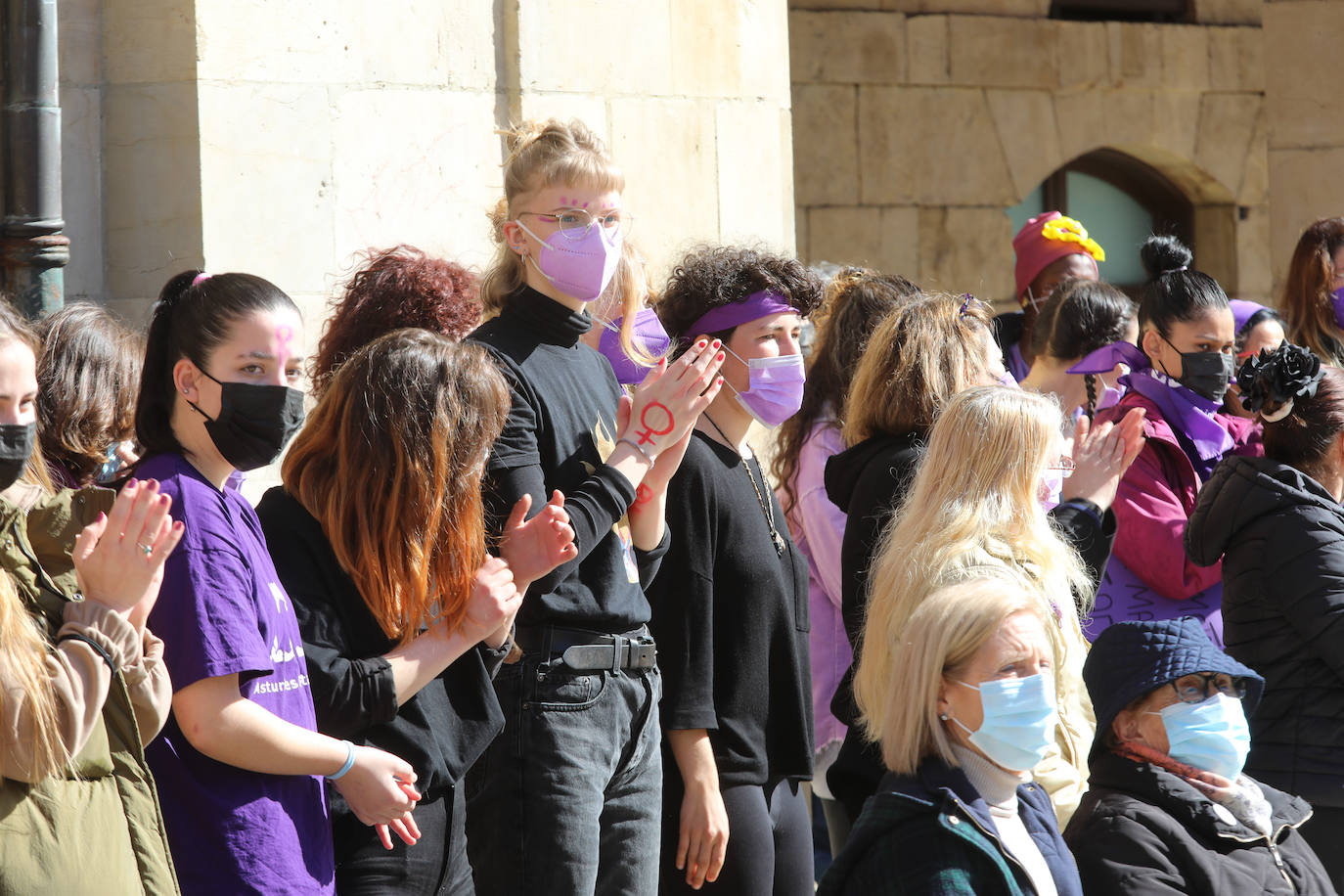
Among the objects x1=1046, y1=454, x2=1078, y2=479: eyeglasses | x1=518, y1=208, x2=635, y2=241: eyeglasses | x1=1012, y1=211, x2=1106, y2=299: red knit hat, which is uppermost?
x1=1012, y1=211, x2=1106, y2=299: red knit hat

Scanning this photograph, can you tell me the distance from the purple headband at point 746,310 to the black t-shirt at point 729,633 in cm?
34

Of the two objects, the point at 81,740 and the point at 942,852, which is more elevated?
the point at 81,740

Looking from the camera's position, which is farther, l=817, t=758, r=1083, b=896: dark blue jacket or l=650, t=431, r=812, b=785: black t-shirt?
l=650, t=431, r=812, b=785: black t-shirt

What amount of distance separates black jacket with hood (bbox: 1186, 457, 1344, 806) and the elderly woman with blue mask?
688 millimetres

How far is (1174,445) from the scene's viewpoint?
460 centimetres

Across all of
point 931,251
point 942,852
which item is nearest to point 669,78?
point 942,852

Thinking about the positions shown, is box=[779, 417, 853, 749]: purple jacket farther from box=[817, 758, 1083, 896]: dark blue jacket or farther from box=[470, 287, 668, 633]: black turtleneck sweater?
box=[817, 758, 1083, 896]: dark blue jacket

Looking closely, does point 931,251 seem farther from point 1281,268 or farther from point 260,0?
point 260,0

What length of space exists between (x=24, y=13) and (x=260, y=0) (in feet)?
2.26

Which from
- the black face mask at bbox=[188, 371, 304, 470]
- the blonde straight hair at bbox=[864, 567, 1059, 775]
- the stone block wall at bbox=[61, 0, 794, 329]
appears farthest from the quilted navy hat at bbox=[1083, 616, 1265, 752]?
the stone block wall at bbox=[61, 0, 794, 329]

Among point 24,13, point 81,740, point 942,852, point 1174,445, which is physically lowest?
point 942,852

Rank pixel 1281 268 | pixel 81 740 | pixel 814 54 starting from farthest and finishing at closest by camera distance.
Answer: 1. pixel 814 54
2. pixel 1281 268
3. pixel 81 740

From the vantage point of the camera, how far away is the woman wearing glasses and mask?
3912 millimetres

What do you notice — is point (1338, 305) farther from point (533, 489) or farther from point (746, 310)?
point (533, 489)
